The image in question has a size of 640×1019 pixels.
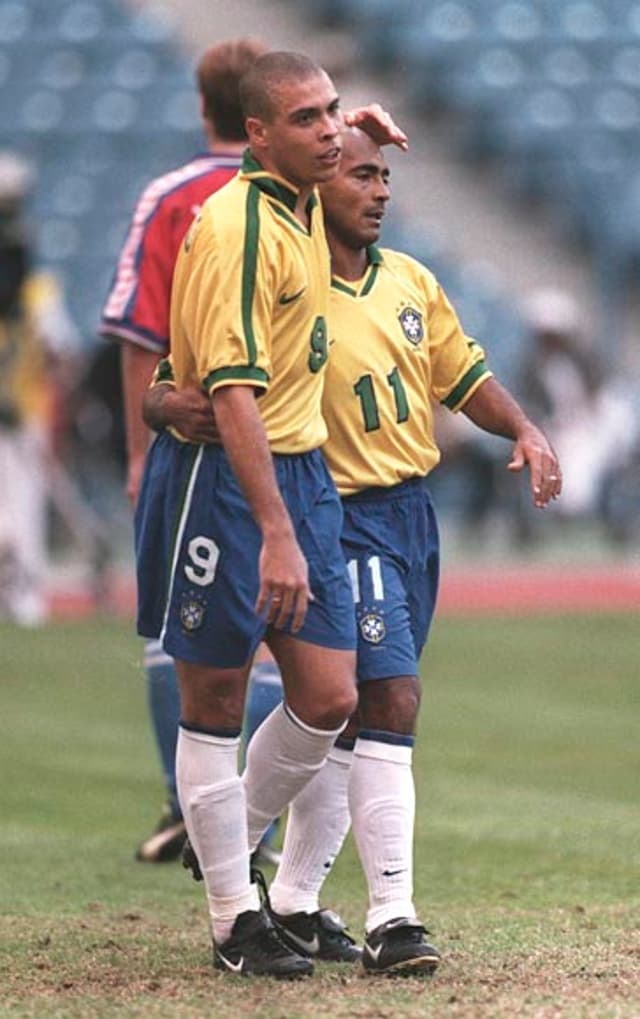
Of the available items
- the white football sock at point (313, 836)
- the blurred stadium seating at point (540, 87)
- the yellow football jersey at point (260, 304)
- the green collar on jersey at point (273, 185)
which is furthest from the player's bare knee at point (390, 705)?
the blurred stadium seating at point (540, 87)

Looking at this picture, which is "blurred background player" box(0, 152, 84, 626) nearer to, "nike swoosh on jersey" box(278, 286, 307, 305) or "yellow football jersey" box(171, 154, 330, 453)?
"yellow football jersey" box(171, 154, 330, 453)

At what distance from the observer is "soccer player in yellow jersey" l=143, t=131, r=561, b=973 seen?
5.37 metres

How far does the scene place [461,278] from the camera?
21750mm

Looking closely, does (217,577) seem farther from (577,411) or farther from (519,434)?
(577,411)

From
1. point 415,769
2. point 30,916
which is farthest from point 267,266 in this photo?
point 415,769

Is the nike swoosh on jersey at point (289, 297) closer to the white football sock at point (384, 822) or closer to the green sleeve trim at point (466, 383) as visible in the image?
the green sleeve trim at point (466, 383)

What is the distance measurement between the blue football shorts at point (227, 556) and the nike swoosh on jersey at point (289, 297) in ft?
1.06

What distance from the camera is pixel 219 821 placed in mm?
5289

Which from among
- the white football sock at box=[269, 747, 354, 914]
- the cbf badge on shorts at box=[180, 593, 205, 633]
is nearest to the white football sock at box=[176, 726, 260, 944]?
the cbf badge on shorts at box=[180, 593, 205, 633]

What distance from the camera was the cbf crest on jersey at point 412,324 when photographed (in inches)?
220

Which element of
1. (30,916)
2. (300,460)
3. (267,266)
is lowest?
(30,916)

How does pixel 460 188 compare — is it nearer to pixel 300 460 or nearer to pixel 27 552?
pixel 27 552

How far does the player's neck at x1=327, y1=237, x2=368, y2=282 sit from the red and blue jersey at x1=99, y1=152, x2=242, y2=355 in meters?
1.30

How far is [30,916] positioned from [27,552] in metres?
8.37
